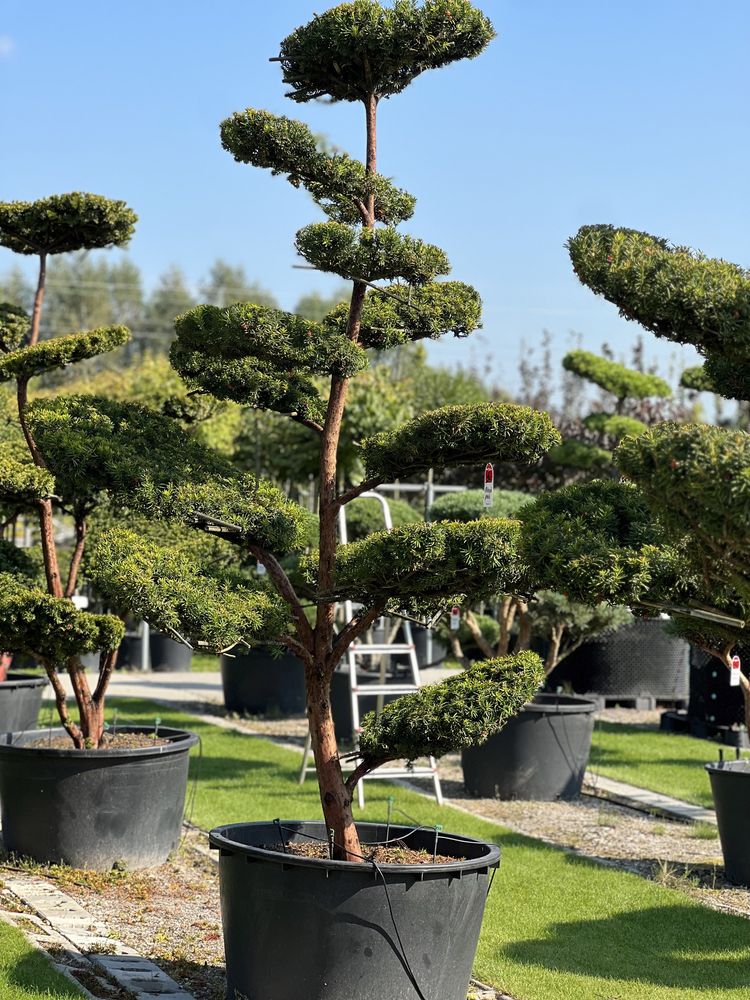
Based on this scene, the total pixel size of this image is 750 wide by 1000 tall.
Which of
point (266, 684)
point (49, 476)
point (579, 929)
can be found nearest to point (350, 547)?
point (49, 476)


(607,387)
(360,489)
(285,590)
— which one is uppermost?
(607,387)

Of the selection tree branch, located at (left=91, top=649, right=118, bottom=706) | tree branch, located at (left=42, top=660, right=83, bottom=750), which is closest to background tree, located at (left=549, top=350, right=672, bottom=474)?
tree branch, located at (left=91, top=649, right=118, bottom=706)

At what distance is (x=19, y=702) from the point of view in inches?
352

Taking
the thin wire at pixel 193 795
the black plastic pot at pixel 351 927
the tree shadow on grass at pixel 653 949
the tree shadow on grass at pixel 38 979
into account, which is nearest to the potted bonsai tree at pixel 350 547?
the black plastic pot at pixel 351 927

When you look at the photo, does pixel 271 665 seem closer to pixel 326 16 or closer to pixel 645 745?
pixel 645 745

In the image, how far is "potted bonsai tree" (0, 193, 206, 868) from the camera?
5.37 m

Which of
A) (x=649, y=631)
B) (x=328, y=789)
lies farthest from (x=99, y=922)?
(x=649, y=631)

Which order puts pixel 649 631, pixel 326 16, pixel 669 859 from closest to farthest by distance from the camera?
pixel 326 16 → pixel 669 859 → pixel 649 631

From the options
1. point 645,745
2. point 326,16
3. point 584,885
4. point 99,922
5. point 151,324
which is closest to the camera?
point 326,16

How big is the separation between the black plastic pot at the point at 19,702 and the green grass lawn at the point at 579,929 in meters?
1.97

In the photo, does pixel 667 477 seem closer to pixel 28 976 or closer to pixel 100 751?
pixel 28 976

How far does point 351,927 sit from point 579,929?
1831 mm

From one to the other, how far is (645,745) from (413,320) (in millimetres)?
7074

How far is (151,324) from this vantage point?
64625mm
